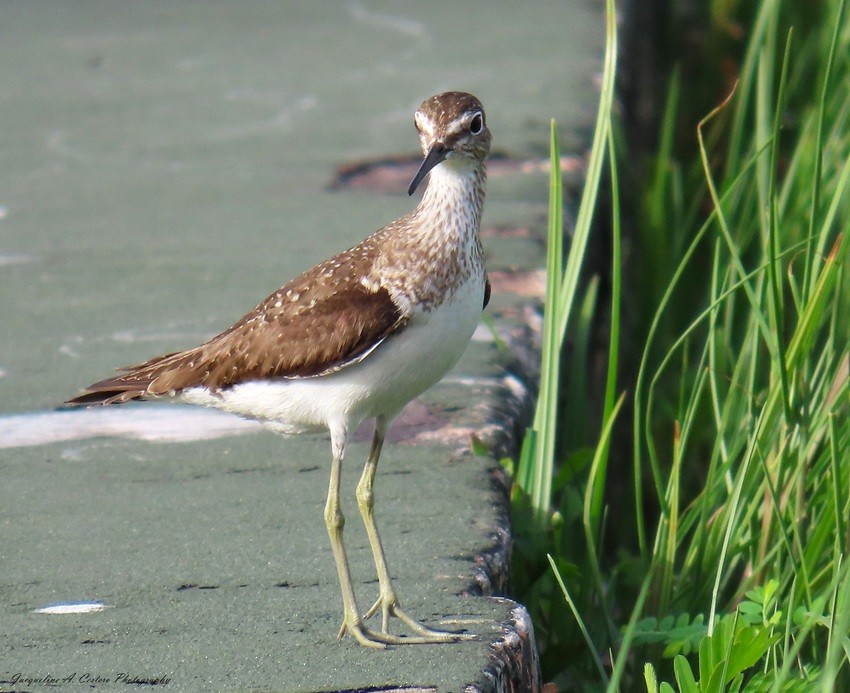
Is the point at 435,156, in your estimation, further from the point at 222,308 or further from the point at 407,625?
the point at 222,308

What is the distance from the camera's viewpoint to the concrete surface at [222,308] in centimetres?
275

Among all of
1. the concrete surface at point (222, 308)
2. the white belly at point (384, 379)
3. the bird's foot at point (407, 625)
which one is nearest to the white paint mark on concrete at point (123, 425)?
the concrete surface at point (222, 308)

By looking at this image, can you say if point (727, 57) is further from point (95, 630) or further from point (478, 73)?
point (95, 630)

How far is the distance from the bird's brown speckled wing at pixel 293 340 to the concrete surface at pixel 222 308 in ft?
1.14

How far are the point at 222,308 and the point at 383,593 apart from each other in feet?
6.51

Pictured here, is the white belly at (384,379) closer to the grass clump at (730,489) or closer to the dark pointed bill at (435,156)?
the dark pointed bill at (435,156)

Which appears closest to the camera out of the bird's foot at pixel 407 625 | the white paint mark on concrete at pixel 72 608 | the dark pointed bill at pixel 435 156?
the bird's foot at pixel 407 625

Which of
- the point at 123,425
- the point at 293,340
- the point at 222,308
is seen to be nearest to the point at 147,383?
the point at 293,340

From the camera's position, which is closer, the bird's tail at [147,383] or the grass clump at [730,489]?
the grass clump at [730,489]

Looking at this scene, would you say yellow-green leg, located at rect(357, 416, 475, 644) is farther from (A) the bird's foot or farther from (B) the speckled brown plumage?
(B) the speckled brown plumage

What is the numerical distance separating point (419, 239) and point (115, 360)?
155 cm

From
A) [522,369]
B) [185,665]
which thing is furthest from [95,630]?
[522,369]

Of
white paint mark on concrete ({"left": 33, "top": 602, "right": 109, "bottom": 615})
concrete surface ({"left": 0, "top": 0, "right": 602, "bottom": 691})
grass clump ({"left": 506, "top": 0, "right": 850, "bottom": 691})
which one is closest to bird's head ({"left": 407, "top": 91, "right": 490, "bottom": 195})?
grass clump ({"left": 506, "top": 0, "right": 850, "bottom": 691})

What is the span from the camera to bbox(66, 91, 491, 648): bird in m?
2.88
